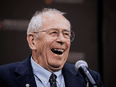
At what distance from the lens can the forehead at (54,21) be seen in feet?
5.25

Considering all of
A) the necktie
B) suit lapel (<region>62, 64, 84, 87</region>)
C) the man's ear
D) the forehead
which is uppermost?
the forehead

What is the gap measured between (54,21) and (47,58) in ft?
1.41

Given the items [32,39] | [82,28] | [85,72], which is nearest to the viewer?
[85,72]

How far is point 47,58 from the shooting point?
1585 mm

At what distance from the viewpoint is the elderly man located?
154cm

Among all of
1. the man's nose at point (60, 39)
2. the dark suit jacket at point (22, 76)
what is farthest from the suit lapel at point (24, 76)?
the man's nose at point (60, 39)

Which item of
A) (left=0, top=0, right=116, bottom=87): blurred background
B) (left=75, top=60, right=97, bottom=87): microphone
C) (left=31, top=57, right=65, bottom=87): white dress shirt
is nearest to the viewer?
(left=75, top=60, right=97, bottom=87): microphone

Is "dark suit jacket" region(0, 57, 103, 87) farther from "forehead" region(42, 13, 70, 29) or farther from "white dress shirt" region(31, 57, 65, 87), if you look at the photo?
"forehead" region(42, 13, 70, 29)

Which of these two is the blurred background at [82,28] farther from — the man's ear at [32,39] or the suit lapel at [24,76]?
the suit lapel at [24,76]

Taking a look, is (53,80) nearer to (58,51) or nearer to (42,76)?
(42,76)

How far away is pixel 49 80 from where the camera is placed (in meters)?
1.57

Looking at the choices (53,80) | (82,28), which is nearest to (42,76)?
(53,80)

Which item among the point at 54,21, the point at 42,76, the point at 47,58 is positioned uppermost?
the point at 54,21

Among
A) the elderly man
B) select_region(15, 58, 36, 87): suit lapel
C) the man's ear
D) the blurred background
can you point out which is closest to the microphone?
the elderly man
